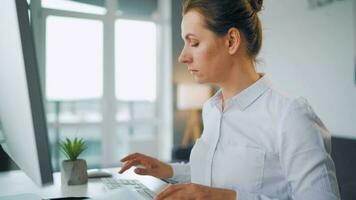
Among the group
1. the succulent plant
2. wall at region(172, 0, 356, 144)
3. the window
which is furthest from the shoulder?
the window

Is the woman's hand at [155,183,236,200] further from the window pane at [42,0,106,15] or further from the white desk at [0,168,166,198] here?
the window pane at [42,0,106,15]

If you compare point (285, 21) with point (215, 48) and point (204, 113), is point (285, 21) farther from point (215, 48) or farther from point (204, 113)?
point (215, 48)

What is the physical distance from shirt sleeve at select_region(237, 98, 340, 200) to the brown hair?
11.6 inches

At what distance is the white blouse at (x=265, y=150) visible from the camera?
0.79m

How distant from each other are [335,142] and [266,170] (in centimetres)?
222

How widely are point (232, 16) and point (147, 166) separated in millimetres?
558

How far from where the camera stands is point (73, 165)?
50.6 inches

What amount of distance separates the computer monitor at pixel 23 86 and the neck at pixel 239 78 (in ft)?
2.01

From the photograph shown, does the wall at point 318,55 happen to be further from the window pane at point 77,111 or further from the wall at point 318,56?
the window pane at point 77,111

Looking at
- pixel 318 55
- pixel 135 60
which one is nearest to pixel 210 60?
pixel 318 55

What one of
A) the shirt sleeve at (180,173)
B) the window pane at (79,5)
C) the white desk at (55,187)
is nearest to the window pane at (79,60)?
Result: the window pane at (79,5)

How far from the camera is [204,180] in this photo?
109cm

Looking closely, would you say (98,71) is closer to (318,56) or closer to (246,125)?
(318,56)

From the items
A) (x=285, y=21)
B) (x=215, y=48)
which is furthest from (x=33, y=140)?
(x=285, y=21)
